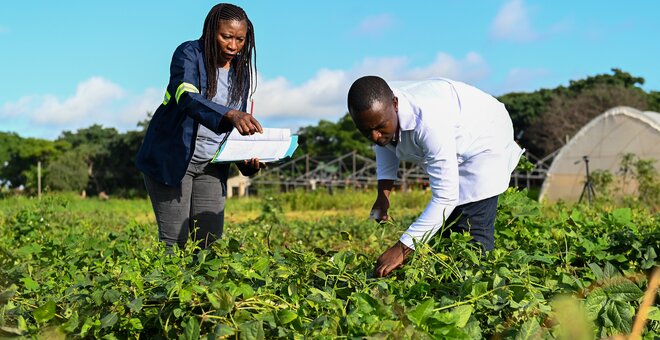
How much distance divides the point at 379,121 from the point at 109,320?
1174 millimetres

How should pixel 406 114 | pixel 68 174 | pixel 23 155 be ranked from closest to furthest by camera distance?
pixel 406 114 < pixel 68 174 < pixel 23 155

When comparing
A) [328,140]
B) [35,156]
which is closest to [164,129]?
[328,140]

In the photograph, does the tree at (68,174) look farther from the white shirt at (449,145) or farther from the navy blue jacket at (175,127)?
the white shirt at (449,145)

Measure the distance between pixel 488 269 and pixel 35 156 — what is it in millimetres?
43589

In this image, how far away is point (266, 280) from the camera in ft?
6.26

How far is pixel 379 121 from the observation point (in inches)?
98.2

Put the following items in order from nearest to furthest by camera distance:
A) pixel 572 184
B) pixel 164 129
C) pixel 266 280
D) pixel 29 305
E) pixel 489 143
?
1. pixel 266 280
2. pixel 29 305
3. pixel 489 143
4. pixel 164 129
5. pixel 572 184

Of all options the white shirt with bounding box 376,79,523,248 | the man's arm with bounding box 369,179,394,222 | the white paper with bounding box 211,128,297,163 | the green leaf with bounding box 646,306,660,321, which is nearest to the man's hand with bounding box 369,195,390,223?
the man's arm with bounding box 369,179,394,222

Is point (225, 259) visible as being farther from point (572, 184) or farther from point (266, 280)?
point (572, 184)

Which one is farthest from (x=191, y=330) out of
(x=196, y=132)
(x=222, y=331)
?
(x=196, y=132)

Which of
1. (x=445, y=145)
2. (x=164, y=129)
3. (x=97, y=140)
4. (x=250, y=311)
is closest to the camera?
(x=250, y=311)

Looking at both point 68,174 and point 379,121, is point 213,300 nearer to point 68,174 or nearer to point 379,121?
point 379,121

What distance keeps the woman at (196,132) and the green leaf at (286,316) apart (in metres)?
1.55

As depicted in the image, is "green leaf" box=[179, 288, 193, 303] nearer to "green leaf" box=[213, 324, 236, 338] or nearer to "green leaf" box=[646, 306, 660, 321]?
"green leaf" box=[213, 324, 236, 338]
